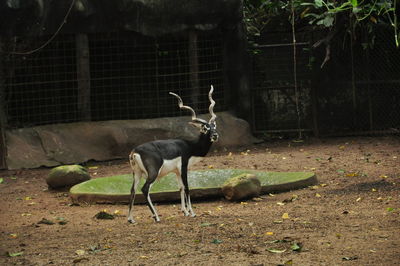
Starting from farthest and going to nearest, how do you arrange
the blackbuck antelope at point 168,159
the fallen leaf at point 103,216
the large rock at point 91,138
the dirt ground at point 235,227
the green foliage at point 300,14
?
the green foliage at point 300,14
the large rock at point 91,138
the fallen leaf at point 103,216
the blackbuck antelope at point 168,159
the dirt ground at point 235,227

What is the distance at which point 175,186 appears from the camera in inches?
407

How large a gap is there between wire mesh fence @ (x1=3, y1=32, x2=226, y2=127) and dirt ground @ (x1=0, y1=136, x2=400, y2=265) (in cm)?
225

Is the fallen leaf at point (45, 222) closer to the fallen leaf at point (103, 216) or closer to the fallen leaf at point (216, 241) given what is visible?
the fallen leaf at point (103, 216)

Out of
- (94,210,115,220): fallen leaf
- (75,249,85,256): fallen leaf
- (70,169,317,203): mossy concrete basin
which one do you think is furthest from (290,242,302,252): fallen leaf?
(70,169,317,203): mossy concrete basin

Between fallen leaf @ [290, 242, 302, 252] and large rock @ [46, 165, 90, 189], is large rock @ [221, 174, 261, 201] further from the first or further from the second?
fallen leaf @ [290, 242, 302, 252]

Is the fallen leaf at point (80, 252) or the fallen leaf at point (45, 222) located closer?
the fallen leaf at point (80, 252)

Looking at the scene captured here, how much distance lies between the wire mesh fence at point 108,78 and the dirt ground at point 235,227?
2.25m

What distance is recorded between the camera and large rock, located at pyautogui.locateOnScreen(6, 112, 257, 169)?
1338 cm

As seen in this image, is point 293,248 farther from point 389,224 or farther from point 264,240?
point 389,224

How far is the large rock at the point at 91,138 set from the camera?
13.4 m

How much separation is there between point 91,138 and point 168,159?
213 inches

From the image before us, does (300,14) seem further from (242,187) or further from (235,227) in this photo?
(235,227)

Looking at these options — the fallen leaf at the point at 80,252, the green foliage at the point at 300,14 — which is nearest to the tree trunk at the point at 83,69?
the green foliage at the point at 300,14

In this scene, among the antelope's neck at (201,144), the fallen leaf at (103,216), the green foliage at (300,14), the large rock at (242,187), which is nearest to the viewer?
the fallen leaf at (103,216)
